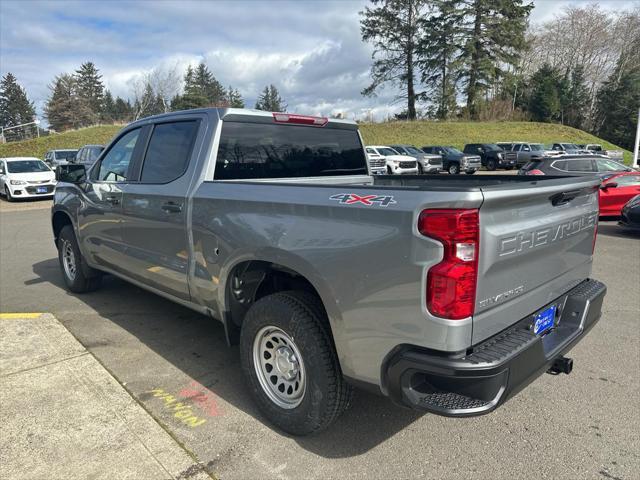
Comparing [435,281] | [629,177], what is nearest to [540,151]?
[629,177]

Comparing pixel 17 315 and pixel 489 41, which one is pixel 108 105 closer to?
pixel 489 41

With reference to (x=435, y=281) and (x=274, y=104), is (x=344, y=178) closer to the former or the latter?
(x=435, y=281)

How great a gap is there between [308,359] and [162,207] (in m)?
1.81

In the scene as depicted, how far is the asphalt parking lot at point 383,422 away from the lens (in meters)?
2.62

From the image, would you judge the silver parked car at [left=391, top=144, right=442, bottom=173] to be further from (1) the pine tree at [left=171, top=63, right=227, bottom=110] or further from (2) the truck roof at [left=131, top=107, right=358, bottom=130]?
(1) the pine tree at [left=171, top=63, right=227, bottom=110]

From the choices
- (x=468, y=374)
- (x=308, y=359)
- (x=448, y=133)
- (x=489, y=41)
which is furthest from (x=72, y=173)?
(x=489, y=41)

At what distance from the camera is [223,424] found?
304 centimetres

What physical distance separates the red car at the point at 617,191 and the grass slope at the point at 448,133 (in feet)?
95.1

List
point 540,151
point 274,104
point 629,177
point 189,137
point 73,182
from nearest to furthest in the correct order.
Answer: point 189,137, point 73,182, point 629,177, point 540,151, point 274,104

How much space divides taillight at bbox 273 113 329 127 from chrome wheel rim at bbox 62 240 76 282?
3.50 m

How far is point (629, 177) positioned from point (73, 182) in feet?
37.5

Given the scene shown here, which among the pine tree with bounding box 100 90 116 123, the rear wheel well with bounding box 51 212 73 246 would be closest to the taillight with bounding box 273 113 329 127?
the rear wheel well with bounding box 51 212 73 246

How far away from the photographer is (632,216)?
900 cm

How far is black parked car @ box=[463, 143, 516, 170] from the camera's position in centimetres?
2972
